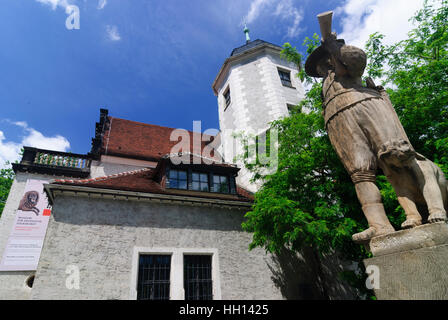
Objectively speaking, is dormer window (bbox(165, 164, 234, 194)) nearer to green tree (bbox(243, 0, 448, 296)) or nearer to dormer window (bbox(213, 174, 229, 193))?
dormer window (bbox(213, 174, 229, 193))

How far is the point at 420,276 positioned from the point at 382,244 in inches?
20.1

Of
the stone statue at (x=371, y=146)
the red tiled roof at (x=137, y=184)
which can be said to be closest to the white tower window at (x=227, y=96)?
the red tiled roof at (x=137, y=184)

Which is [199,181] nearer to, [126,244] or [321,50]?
[126,244]

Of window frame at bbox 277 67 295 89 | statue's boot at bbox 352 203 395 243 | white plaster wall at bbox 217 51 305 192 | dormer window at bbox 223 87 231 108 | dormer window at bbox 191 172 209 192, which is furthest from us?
dormer window at bbox 223 87 231 108

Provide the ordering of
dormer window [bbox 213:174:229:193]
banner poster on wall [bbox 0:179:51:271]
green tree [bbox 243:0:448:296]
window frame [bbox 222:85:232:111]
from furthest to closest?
window frame [bbox 222:85:232:111] < banner poster on wall [bbox 0:179:51:271] < dormer window [bbox 213:174:229:193] < green tree [bbox 243:0:448:296]

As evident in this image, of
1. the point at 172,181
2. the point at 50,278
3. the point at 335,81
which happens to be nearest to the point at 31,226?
the point at 50,278

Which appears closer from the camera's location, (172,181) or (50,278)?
(50,278)

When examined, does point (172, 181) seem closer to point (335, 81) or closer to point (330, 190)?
point (330, 190)

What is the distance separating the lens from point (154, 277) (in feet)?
30.7

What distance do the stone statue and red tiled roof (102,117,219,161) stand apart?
1647 cm

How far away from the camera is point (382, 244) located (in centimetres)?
323

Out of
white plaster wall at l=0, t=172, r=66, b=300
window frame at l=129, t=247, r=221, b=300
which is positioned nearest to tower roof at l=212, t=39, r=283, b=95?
white plaster wall at l=0, t=172, r=66, b=300

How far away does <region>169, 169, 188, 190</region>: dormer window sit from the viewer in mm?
11906

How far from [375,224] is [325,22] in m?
3.37
